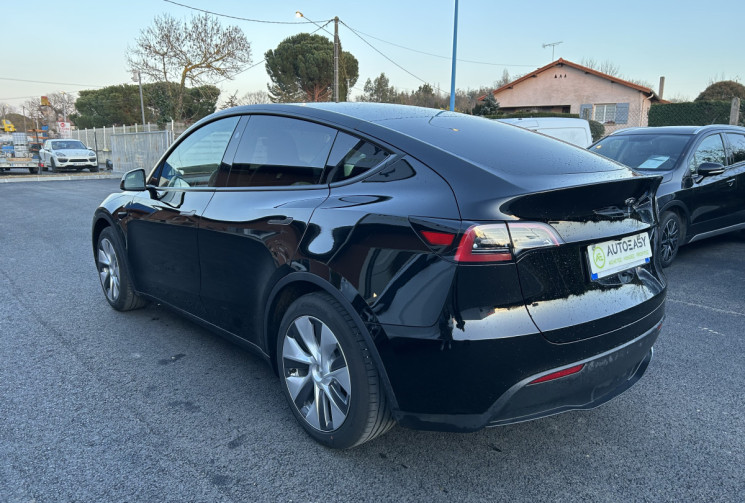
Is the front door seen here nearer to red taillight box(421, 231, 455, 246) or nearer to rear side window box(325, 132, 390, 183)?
rear side window box(325, 132, 390, 183)

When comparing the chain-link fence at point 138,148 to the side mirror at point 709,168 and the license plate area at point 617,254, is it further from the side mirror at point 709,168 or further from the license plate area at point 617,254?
the license plate area at point 617,254

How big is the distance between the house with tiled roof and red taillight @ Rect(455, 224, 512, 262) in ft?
103

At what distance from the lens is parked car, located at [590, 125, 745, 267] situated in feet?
18.9

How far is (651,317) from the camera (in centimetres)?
235

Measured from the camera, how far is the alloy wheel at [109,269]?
14.3 feet

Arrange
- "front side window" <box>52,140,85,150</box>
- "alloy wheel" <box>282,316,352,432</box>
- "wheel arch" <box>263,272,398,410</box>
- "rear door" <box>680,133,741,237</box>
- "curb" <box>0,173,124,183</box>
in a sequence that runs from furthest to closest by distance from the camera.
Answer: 1. "front side window" <box>52,140,85,150</box>
2. "curb" <box>0,173,124,183</box>
3. "rear door" <box>680,133,741,237</box>
4. "alloy wheel" <box>282,316,352,432</box>
5. "wheel arch" <box>263,272,398,410</box>

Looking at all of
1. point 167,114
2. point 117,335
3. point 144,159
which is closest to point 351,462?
point 117,335

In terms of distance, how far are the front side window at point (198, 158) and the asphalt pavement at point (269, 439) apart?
1166 millimetres

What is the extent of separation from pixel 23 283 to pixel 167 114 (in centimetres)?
2370

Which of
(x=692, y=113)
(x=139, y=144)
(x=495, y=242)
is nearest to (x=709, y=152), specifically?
(x=495, y=242)

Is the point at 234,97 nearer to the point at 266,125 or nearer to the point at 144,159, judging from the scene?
the point at 144,159

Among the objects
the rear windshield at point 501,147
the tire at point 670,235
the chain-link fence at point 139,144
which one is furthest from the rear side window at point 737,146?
the chain-link fence at point 139,144

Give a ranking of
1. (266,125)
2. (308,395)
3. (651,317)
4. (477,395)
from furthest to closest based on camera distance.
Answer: (266,125), (308,395), (651,317), (477,395)

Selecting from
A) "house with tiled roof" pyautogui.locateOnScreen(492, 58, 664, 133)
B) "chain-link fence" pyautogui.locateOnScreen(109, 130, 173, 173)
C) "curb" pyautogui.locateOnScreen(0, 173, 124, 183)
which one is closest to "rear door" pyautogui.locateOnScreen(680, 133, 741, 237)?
"chain-link fence" pyautogui.locateOnScreen(109, 130, 173, 173)
